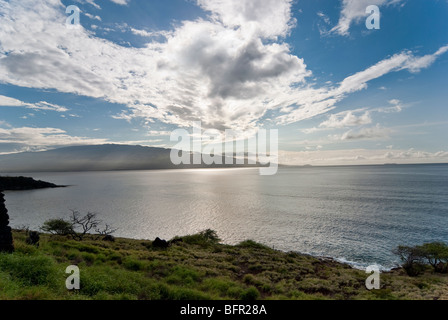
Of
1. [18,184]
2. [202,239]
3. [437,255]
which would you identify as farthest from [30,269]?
[18,184]

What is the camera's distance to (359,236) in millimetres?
51312

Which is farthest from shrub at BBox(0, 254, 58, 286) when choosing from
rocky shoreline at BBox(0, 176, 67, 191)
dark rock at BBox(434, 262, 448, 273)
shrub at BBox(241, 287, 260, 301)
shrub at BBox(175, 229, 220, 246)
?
rocky shoreline at BBox(0, 176, 67, 191)

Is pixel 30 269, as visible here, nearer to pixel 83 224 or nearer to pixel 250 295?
pixel 250 295

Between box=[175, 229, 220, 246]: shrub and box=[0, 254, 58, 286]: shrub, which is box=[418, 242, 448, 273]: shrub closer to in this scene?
box=[175, 229, 220, 246]: shrub

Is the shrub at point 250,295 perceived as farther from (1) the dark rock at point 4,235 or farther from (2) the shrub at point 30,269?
(1) the dark rock at point 4,235

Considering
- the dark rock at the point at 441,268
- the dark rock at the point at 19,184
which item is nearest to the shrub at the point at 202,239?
the dark rock at the point at 441,268

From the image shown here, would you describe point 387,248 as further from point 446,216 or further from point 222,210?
point 222,210

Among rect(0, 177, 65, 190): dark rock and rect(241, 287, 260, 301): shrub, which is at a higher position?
rect(241, 287, 260, 301): shrub

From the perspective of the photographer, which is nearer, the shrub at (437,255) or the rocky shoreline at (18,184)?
the shrub at (437,255)

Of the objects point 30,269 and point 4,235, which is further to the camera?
point 4,235

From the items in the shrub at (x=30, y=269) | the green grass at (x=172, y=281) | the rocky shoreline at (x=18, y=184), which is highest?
the shrub at (x=30, y=269)

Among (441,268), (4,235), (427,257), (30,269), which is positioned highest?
(4,235)
